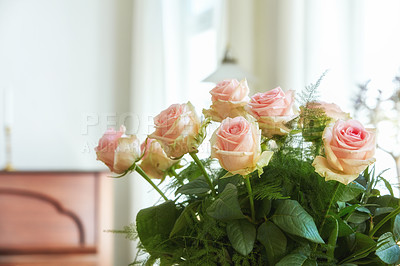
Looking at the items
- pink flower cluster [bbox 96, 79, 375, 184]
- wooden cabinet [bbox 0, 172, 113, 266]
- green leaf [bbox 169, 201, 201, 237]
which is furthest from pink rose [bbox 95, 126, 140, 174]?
wooden cabinet [bbox 0, 172, 113, 266]

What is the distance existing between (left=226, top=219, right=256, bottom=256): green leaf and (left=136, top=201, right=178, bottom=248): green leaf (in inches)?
4.4

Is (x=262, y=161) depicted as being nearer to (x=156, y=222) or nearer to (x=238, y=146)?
(x=238, y=146)

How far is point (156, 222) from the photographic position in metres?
0.69

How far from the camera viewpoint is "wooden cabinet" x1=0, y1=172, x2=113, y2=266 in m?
2.31

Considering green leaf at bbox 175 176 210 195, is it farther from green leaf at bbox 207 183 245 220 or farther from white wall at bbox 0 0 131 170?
white wall at bbox 0 0 131 170

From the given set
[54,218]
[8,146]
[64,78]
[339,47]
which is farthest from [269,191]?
[64,78]

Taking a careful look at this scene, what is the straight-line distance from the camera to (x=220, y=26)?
9.41ft

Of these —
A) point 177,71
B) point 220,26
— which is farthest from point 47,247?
point 220,26

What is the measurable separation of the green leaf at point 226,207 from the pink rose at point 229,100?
0.40ft

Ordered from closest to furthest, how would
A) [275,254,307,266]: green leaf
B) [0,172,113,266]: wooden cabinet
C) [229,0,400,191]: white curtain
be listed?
[275,254,307,266]: green leaf
[229,0,400,191]: white curtain
[0,172,113,266]: wooden cabinet

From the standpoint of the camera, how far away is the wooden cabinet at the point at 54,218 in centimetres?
231

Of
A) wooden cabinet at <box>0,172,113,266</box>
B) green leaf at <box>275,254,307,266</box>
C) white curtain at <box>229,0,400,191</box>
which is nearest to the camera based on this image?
green leaf at <box>275,254,307,266</box>

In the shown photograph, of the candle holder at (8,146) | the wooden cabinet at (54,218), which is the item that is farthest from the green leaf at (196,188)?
the candle holder at (8,146)

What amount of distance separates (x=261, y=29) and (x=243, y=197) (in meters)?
2.17
